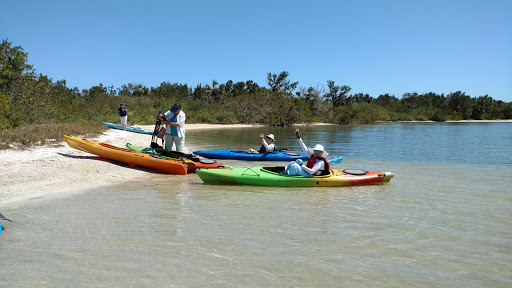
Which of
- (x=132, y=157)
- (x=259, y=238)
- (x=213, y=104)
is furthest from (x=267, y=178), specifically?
(x=213, y=104)

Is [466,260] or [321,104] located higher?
[321,104]

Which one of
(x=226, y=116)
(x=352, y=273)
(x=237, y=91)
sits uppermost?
(x=237, y=91)

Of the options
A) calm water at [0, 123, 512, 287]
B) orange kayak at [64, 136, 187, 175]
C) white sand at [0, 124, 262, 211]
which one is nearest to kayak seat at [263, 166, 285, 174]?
calm water at [0, 123, 512, 287]

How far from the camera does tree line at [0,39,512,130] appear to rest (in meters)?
17.7

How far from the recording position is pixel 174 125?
990 cm

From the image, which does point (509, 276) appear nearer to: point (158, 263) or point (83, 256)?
point (158, 263)

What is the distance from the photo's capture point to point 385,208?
627 cm

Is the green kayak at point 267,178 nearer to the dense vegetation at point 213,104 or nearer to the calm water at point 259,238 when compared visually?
the calm water at point 259,238

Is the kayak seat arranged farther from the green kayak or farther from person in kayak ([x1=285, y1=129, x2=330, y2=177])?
person in kayak ([x1=285, y1=129, x2=330, y2=177])

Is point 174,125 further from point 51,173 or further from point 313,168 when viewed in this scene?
point 313,168

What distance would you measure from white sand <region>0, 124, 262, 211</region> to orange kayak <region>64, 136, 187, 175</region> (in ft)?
0.76

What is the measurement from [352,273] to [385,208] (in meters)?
2.96

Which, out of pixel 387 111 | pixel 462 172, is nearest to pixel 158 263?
pixel 462 172

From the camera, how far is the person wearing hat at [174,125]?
32.1 ft
